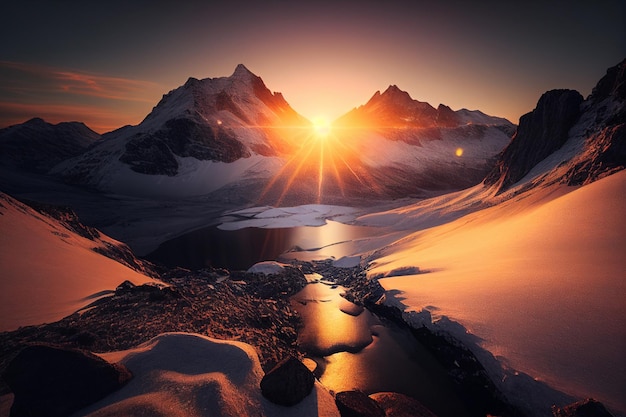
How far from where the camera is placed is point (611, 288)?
7941mm

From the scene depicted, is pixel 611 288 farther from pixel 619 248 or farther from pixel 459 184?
pixel 459 184

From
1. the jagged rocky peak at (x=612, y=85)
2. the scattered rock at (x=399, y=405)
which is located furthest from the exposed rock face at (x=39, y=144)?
the jagged rocky peak at (x=612, y=85)

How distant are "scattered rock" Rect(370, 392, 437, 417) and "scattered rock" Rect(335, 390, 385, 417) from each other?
48 cm

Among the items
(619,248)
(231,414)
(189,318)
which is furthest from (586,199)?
(189,318)

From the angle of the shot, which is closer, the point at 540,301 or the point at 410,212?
the point at 540,301

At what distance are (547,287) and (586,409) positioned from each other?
4106 millimetres

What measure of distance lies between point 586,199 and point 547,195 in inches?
155

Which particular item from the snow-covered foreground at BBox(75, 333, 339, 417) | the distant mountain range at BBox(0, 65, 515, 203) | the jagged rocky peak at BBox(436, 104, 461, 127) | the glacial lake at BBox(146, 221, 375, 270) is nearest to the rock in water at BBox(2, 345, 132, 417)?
the snow-covered foreground at BBox(75, 333, 339, 417)

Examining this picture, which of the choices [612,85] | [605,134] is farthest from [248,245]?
[612,85]

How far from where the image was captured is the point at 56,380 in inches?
201

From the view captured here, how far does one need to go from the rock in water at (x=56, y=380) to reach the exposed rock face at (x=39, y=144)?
96546mm

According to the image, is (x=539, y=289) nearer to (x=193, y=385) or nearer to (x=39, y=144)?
(x=193, y=385)

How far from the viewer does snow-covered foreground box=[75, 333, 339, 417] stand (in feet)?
16.6

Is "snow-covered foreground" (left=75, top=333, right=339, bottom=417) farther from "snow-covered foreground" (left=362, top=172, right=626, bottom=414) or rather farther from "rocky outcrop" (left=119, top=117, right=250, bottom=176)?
"rocky outcrop" (left=119, top=117, right=250, bottom=176)
